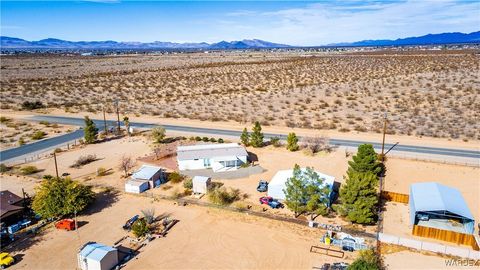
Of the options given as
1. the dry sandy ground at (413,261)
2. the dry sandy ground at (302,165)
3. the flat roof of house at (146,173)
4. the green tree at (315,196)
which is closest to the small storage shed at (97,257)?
the dry sandy ground at (302,165)

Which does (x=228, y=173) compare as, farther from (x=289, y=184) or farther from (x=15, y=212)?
(x=15, y=212)

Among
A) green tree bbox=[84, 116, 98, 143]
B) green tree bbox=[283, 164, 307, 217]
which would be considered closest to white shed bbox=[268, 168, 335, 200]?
green tree bbox=[283, 164, 307, 217]

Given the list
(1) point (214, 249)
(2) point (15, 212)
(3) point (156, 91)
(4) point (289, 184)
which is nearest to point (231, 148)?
(4) point (289, 184)

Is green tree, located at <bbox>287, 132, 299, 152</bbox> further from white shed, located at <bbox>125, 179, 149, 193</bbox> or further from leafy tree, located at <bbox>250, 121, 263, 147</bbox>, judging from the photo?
white shed, located at <bbox>125, 179, 149, 193</bbox>

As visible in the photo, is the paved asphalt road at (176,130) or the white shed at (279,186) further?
the paved asphalt road at (176,130)

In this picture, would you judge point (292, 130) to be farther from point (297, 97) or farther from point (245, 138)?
point (297, 97)

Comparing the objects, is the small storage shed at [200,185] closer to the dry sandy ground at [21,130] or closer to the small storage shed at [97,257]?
the small storage shed at [97,257]
